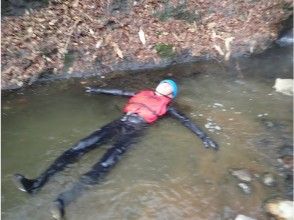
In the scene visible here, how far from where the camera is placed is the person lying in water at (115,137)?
16.6ft

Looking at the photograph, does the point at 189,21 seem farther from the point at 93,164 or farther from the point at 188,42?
the point at 93,164

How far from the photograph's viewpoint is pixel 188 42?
8898 mm

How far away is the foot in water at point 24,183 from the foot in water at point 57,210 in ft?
1.42

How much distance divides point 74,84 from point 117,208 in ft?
10.6

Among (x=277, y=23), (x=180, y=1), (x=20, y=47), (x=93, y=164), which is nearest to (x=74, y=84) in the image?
(x=20, y=47)

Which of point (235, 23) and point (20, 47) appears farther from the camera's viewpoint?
point (235, 23)

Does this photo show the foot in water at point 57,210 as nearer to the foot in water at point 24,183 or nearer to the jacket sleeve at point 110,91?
the foot in water at point 24,183

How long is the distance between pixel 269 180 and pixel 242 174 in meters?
0.36

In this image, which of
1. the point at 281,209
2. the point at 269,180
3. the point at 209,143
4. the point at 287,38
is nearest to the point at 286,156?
the point at 269,180

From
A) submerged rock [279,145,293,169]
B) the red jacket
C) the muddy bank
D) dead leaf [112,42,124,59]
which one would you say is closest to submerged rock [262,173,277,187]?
submerged rock [279,145,293,169]

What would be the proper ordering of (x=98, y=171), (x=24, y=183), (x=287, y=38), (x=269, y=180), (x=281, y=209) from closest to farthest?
1. (x=24, y=183)
2. (x=281, y=209)
3. (x=98, y=171)
4. (x=269, y=180)
5. (x=287, y=38)

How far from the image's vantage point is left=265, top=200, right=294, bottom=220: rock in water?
197 inches

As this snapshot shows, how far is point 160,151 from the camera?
6.16 metres

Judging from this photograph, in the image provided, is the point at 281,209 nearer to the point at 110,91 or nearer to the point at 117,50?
the point at 110,91
